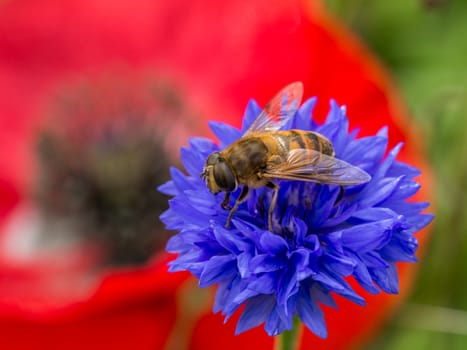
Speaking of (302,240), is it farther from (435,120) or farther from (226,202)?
(435,120)

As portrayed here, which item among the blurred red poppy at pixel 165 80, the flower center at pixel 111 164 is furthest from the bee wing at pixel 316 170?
the flower center at pixel 111 164

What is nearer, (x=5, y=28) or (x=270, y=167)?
(x=270, y=167)

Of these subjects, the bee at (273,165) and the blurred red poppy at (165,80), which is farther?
the blurred red poppy at (165,80)

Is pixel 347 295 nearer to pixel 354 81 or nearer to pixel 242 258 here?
pixel 242 258

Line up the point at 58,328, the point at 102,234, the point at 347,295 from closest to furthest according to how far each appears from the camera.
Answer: the point at 347,295, the point at 58,328, the point at 102,234

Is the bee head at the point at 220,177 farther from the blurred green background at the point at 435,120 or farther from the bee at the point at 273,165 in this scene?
the blurred green background at the point at 435,120

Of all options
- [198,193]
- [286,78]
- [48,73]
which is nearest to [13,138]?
[48,73]
